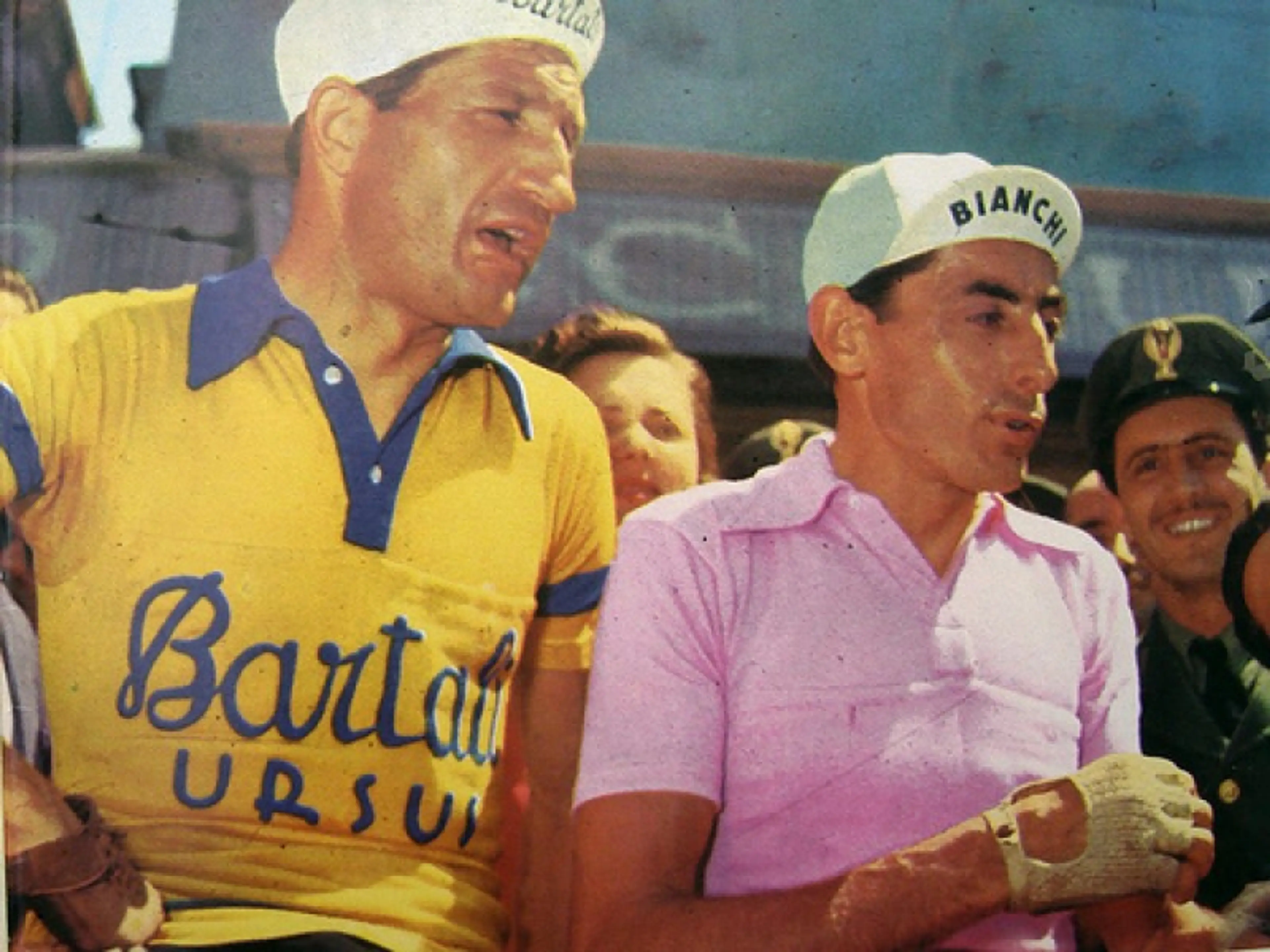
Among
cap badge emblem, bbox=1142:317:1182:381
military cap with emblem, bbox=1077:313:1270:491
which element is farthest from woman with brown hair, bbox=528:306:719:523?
cap badge emblem, bbox=1142:317:1182:381

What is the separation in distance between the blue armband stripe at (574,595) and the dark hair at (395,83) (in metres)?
0.68

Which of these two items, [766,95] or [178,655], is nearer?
[178,655]

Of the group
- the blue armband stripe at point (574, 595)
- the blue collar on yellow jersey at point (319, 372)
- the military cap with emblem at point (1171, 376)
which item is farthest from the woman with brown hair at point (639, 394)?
the military cap with emblem at point (1171, 376)

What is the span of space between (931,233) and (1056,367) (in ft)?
0.96

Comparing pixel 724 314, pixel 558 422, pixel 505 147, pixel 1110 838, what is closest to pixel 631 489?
pixel 558 422

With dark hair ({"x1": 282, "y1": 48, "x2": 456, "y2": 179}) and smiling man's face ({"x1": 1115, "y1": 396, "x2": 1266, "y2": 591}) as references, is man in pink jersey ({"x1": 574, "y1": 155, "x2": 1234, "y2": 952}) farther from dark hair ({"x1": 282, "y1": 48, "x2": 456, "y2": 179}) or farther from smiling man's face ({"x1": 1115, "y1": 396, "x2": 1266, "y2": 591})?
dark hair ({"x1": 282, "y1": 48, "x2": 456, "y2": 179})

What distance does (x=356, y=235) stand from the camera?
225 centimetres

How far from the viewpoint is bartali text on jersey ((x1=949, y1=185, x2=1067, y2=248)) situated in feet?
7.92

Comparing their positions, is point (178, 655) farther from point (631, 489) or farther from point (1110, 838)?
point (1110, 838)

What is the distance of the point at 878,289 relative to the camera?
2402 millimetres

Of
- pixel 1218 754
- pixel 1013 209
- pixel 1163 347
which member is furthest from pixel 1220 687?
pixel 1013 209

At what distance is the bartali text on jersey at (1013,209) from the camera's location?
7.92ft

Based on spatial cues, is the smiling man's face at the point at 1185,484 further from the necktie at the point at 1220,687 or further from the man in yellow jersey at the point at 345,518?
the man in yellow jersey at the point at 345,518

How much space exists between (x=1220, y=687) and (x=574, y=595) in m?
1.02
